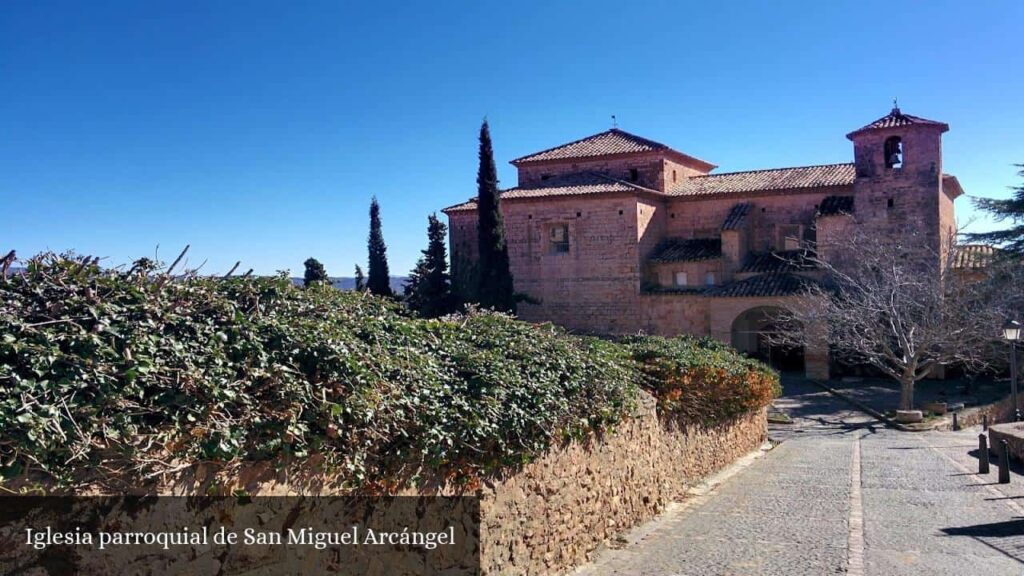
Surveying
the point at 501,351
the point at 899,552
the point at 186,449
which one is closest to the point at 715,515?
the point at 899,552

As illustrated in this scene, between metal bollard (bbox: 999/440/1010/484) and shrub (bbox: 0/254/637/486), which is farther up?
shrub (bbox: 0/254/637/486)

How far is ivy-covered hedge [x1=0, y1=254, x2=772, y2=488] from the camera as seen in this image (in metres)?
3.67

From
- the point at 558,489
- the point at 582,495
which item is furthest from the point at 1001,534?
the point at 558,489

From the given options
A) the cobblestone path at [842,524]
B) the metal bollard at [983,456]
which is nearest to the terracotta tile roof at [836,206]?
the cobblestone path at [842,524]

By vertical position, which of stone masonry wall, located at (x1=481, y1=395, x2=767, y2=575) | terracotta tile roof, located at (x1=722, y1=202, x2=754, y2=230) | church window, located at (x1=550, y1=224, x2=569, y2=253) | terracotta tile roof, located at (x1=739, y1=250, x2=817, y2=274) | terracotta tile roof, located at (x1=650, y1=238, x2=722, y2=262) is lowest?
stone masonry wall, located at (x1=481, y1=395, x2=767, y2=575)

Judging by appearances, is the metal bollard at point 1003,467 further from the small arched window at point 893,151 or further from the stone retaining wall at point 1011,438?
the small arched window at point 893,151

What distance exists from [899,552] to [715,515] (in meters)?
2.42

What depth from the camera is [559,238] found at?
3055cm

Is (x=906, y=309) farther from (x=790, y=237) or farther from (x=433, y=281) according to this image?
(x=433, y=281)

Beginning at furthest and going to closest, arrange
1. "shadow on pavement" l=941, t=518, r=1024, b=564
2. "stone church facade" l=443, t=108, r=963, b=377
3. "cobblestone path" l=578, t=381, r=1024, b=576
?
"stone church facade" l=443, t=108, r=963, b=377, "shadow on pavement" l=941, t=518, r=1024, b=564, "cobblestone path" l=578, t=381, r=1024, b=576

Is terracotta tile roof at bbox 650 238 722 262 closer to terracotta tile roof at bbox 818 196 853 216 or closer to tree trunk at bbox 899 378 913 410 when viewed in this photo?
terracotta tile roof at bbox 818 196 853 216

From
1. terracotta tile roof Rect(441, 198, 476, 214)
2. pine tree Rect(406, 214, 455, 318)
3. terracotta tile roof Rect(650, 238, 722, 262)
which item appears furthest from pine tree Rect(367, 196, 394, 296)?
terracotta tile roof Rect(650, 238, 722, 262)

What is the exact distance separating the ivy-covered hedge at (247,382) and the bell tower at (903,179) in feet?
77.8

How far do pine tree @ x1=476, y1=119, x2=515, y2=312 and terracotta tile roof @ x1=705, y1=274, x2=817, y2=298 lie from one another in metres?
7.37
